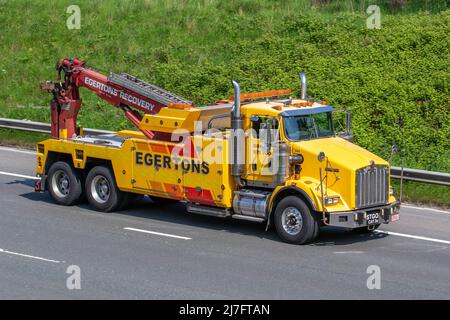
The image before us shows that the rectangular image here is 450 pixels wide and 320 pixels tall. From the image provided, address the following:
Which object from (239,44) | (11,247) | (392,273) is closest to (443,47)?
(239,44)

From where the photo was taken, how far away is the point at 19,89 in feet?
104

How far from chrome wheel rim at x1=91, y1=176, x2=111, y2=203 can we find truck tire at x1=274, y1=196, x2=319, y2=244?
14.2 ft

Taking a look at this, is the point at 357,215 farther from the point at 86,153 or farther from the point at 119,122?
the point at 119,122

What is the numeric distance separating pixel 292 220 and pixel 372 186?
154 centimetres

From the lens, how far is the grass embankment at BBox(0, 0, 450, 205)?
24.7 metres

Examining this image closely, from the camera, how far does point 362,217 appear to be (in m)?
16.7

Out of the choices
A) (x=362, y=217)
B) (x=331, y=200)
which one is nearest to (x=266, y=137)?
(x=331, y=200)

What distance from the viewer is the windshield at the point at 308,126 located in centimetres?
1727

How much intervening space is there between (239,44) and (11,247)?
50.6 feet

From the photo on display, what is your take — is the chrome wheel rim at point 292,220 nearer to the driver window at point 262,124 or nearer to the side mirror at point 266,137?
the side mirror at point 266,137

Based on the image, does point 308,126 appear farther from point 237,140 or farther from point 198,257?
point 198,257

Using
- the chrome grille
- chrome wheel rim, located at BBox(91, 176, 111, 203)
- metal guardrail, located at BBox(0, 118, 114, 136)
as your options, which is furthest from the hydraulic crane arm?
metal guardrail, located at BBox(0, 118, 114, 136)

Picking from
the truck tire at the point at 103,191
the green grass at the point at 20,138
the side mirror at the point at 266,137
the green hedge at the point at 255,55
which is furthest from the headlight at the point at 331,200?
the green grass at the point at 20,138

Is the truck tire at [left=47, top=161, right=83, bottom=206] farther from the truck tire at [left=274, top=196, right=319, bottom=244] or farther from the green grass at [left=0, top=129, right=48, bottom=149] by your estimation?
the green grass at [left=0, top=129, right=48, bottom=149]
